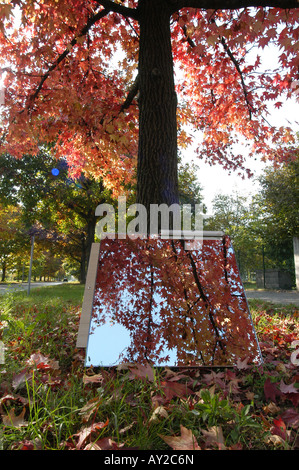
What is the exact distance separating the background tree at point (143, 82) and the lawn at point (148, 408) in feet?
6.47

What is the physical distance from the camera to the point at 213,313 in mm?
2297

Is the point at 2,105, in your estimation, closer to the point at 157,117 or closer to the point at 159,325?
the point at 157,117

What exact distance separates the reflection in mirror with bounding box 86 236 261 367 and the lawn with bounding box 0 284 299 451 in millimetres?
125

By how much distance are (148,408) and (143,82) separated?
349 centimetres

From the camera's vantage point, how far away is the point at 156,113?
356 centimetres

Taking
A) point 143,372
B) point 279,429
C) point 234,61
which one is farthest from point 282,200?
point 279,429

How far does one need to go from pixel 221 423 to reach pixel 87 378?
0.83m

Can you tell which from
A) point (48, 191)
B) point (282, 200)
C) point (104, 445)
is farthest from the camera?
point (48, 191)

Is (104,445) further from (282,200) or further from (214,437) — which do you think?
(282,200)

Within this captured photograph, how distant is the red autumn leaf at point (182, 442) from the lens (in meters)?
1.25

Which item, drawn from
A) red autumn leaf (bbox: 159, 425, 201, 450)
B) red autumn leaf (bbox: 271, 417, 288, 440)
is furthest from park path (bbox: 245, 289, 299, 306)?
red autumn leaf (bbox: 159, 425, 201, 450)

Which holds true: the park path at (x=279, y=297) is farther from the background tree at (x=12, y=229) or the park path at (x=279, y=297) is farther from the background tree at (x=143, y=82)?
the background tree at (x=12, y=229)

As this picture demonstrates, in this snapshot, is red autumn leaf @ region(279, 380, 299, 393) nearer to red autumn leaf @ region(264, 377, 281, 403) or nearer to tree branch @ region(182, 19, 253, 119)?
red autumn leaf @ region(264, 377, 281, 403)

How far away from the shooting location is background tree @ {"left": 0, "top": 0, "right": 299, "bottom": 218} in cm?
353
